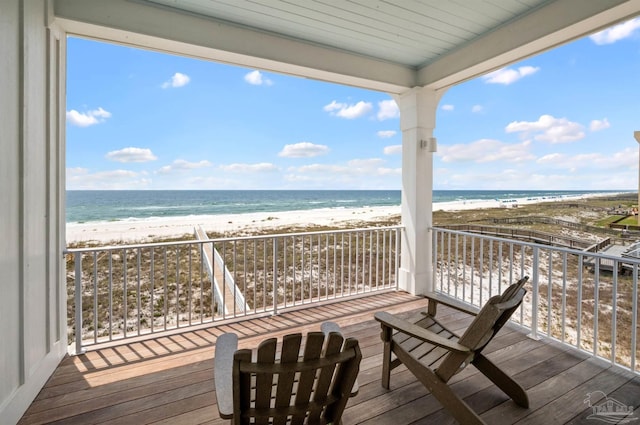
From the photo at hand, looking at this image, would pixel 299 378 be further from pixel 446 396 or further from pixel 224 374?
pixel 446 396

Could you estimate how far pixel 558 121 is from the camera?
24.2ft

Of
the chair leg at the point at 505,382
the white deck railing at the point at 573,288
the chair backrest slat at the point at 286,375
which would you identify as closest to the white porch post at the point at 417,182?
the white deck railing at the point at 573,288

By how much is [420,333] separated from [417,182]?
7.99ft

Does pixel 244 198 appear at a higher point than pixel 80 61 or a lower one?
lower

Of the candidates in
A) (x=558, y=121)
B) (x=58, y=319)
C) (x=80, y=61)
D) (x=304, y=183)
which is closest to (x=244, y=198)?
(x=304, y=183)

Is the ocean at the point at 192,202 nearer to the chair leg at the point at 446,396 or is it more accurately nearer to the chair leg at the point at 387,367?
the chair leg at the point at 387,367

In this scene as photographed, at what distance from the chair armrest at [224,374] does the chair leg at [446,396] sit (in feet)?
3.32

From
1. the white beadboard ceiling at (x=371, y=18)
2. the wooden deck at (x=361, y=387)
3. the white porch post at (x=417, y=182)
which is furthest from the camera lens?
the white porch post at (x=417, y=182)

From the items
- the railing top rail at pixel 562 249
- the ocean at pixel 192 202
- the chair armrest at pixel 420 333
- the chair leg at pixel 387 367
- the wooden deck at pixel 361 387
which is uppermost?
the ocean at pixel 192 202

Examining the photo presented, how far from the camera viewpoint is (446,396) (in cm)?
153

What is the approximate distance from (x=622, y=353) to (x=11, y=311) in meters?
5.43

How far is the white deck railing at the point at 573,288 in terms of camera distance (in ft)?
7.03

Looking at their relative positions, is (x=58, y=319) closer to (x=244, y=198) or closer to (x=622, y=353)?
(x=622, y=353)

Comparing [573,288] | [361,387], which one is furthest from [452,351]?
[573,288]
